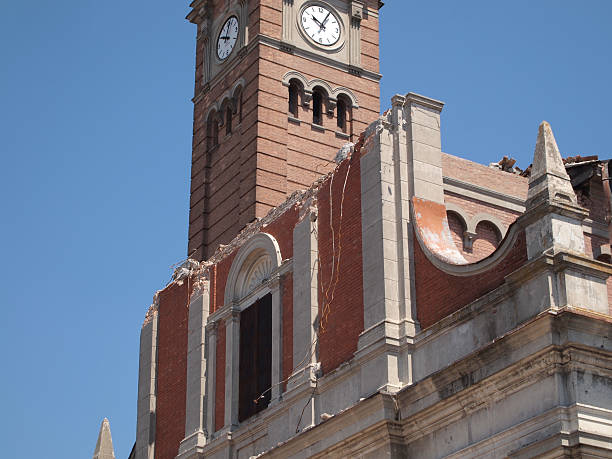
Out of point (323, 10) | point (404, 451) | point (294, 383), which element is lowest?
point (404, 451)

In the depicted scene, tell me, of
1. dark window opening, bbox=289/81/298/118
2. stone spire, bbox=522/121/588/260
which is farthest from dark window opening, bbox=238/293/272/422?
dark window opening, bbox=289/81/298/118

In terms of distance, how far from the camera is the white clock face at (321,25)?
139ft

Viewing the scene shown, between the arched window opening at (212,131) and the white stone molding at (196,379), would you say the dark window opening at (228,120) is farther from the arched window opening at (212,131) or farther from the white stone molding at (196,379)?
the white stone molding at (196,379)

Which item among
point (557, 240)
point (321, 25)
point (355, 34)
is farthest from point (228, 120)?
point (557, 240)

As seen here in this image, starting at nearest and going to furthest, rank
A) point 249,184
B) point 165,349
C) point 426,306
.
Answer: point 426,306
point 165,349
point 249,184

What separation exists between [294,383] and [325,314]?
69.5 inches

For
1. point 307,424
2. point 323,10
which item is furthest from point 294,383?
point 323,10

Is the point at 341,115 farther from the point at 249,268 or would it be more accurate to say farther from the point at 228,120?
the point at 249,268

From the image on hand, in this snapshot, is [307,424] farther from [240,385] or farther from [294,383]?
[240,385]

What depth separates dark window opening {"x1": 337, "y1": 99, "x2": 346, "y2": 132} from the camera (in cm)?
4153

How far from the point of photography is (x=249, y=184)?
38.8 metres

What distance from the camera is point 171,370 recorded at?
115 feet

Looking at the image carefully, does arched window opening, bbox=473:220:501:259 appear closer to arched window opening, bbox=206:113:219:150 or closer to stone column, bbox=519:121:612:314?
stone column, bbox=519:121:612:314

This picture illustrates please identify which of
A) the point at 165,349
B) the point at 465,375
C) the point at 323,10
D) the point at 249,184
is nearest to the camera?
the point at 465,375
